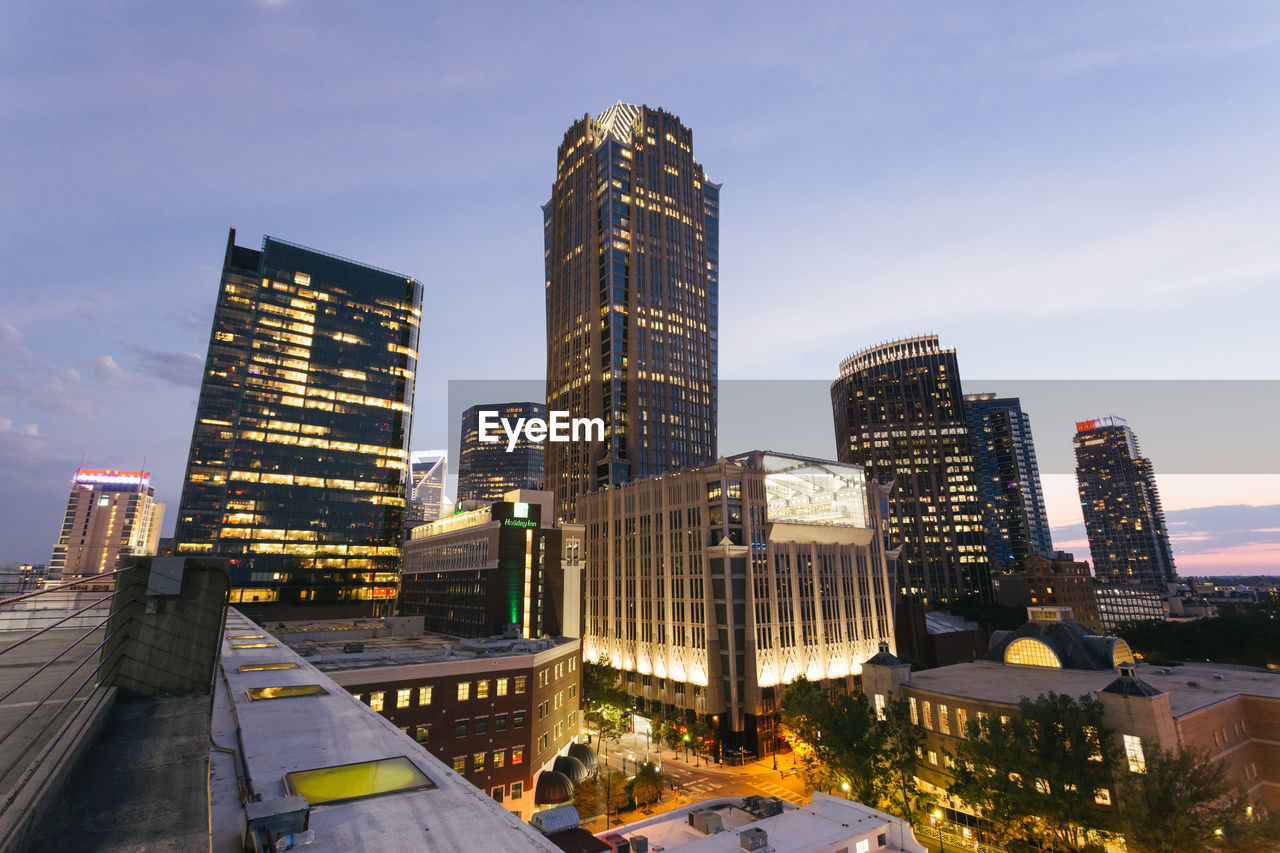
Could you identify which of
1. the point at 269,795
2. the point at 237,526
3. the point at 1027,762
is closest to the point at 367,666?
the point at 269,795

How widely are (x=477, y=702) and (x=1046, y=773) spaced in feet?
158

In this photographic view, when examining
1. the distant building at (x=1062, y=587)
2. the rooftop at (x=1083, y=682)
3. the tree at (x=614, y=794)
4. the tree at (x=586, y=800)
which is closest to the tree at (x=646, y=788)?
the tree at (x=614, y=794)

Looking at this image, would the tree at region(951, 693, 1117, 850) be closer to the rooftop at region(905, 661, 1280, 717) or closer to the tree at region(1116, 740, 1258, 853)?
the tree at region(1116, 740, 1258, 853)

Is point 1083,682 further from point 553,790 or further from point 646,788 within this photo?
point 553,790

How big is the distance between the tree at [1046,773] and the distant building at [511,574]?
6051cm

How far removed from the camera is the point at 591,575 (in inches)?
4523

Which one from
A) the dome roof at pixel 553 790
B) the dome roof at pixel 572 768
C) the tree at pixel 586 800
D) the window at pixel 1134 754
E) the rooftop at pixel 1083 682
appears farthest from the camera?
the dome roof at pixel 572 768

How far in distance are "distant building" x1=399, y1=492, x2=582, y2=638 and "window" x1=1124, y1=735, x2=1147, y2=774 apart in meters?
69.4

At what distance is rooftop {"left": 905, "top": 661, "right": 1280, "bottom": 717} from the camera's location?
5784cm

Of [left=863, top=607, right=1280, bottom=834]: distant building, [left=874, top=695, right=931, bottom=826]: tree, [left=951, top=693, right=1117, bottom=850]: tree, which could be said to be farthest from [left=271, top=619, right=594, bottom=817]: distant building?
[left=951, top=693, right=1117, bottom=850]: tree

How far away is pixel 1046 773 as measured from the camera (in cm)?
4431

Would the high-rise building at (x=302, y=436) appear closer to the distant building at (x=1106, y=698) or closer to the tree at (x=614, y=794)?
the tree at (x=614, y=794)

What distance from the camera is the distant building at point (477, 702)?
5162 centimetres

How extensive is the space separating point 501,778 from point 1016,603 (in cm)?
19288
